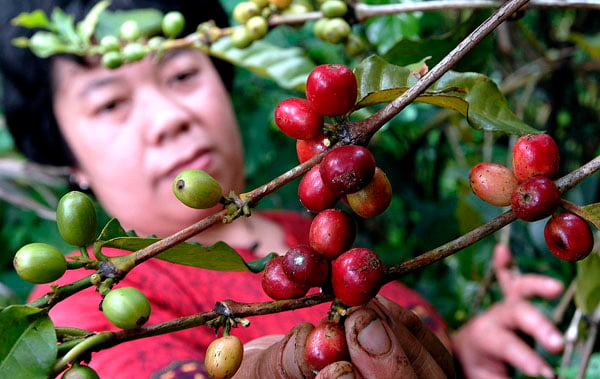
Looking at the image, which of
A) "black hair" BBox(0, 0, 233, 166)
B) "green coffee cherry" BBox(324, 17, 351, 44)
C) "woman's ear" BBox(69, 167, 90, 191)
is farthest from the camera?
"woman's ear" BBox(69, 167, 90, 191)

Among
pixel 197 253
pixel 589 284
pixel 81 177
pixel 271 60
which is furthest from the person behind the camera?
pixel 81 177

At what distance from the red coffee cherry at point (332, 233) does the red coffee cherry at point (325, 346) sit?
7cm

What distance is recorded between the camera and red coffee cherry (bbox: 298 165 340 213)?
1.65 ft

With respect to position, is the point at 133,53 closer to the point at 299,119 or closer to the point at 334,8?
the point at 334,8

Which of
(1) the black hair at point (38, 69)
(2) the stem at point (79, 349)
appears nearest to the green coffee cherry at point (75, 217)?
(2) the stem at point (79, 349)

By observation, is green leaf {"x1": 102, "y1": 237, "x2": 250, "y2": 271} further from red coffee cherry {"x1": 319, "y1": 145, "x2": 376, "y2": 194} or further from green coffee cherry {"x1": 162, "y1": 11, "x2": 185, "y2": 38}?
green coffee cherry {"x1": 162, "y1": 11, "x2": 185, "y2": 38}

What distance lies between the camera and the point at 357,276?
47cm

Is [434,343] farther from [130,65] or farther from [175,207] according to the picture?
[130,65]

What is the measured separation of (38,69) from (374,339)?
4.51ft

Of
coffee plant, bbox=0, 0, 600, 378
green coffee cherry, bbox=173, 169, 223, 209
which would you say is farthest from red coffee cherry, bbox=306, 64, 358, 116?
green coffee cherry, bbox=173, 169, 223, 209

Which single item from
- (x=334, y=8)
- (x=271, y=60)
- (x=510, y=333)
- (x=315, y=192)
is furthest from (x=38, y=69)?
(x=510, y=333)

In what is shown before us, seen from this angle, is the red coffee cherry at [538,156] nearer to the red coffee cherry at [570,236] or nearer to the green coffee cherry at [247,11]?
the red coffee cherry at [570,236]

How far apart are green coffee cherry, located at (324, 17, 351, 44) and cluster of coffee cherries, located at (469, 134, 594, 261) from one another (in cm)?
46

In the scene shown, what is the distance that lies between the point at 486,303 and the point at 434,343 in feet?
4.57
